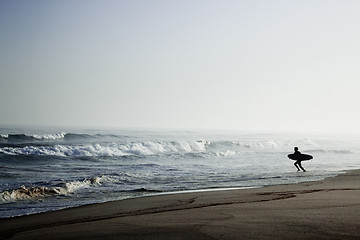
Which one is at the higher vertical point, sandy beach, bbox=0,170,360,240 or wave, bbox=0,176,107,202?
sandy beach, bbox=0,170,360,240

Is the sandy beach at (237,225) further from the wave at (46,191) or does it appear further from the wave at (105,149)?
the wave at (105,149)

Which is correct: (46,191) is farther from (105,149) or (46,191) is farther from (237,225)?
(105,149)

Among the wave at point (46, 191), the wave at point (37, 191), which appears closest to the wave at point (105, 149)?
the wave at point (46, 191)

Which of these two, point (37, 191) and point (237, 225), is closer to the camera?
point (237, 225)

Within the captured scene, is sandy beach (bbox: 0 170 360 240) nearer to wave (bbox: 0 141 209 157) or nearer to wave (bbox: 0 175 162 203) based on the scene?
wave (bbox: 0 175 162 203)

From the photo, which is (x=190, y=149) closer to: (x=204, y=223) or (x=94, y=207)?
(x=94, y=207)

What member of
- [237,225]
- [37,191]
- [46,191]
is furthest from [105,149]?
[237,225]

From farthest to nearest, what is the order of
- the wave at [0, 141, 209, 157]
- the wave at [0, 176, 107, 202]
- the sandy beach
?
the wave at [0, 141, 209, 157]
the wave at [0, 176, 107, 202]
the sandy beach

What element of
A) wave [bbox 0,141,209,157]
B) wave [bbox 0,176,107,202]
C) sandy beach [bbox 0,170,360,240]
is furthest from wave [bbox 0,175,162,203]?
wave [bbox 0,141,209,157]

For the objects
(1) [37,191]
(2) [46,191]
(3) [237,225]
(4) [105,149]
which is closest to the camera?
(3) [237,225]

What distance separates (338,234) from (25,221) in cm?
602

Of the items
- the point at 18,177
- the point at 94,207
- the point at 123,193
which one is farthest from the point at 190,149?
the point at 94,207

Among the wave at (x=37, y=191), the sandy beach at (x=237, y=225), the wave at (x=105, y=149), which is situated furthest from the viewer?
the wave at (x=105, y=149)

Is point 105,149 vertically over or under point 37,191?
under
